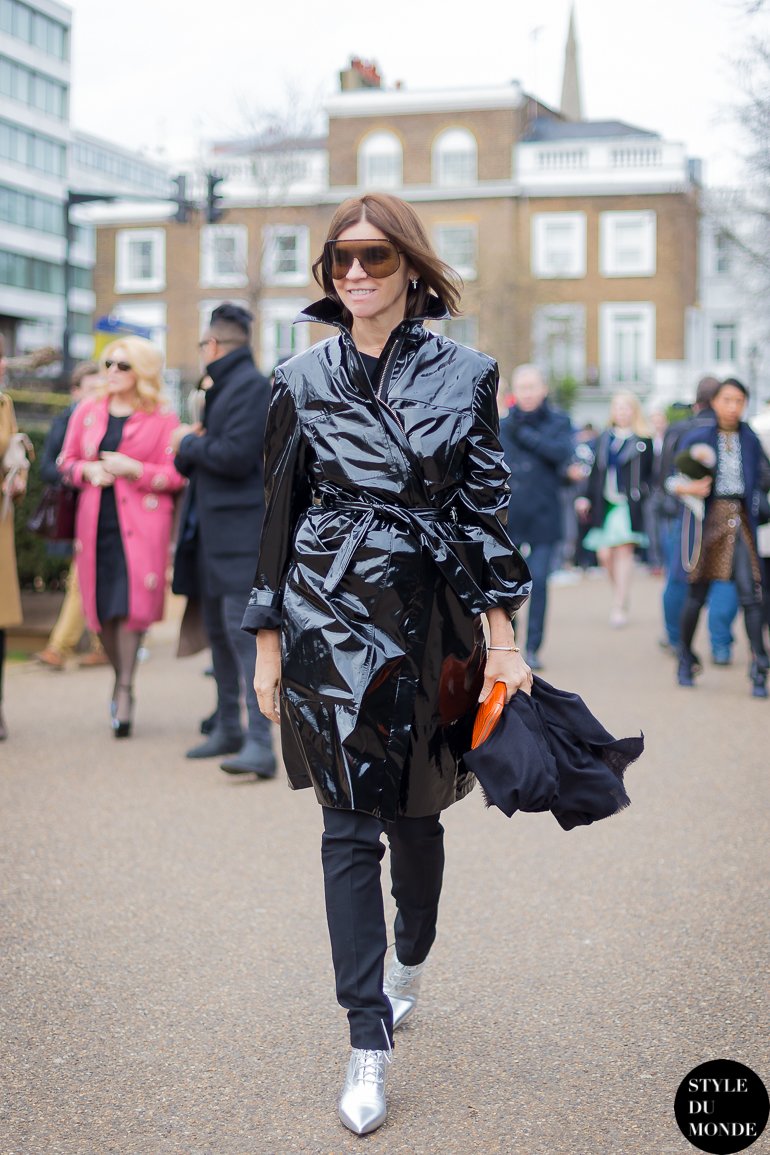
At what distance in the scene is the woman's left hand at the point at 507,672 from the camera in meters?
3.22

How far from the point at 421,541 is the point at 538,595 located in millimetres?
7050

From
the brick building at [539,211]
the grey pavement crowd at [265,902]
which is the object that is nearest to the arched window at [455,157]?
the brick building at [539,211]

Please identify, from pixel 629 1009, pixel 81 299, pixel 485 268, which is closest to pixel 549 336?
pixel 485 268

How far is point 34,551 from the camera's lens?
11.0m

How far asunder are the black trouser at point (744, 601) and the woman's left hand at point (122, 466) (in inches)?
156

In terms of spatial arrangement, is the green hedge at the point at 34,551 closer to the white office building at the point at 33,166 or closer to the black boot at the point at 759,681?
the black boot at the point at 759,681

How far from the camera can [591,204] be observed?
160 ft

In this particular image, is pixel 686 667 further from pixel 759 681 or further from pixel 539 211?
pixel 539 211

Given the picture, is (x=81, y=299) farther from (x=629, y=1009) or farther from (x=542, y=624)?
(x=629, y=1009)

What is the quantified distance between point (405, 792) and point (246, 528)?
3.73 m

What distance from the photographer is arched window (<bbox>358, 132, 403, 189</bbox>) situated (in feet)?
163

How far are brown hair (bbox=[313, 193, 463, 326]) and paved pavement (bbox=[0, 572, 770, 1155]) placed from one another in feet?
5.97

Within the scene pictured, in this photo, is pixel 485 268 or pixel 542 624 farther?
pixel 485 268

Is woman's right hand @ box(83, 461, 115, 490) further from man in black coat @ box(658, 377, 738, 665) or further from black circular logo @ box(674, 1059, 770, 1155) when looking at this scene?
black circular logo @ box(674, 1059, 770, 1155)
